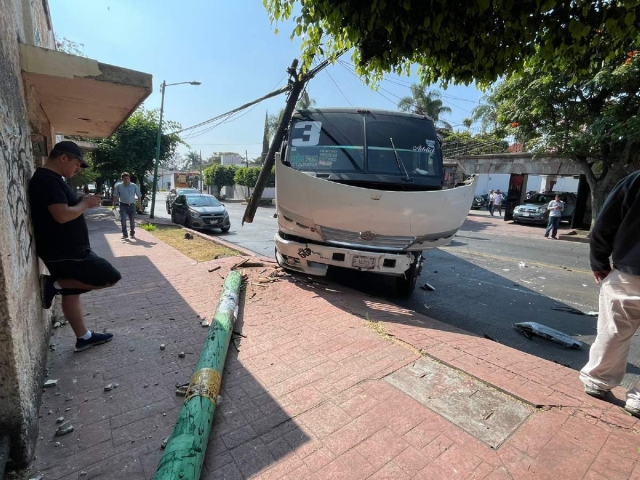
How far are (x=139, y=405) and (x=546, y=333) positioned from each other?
444 centimetres

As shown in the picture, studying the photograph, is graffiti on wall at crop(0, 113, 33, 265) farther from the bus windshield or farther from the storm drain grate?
the bus windshield

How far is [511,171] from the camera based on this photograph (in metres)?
18.8

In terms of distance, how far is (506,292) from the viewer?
19.7 ft

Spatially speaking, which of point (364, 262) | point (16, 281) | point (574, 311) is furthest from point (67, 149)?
point (574, 311)

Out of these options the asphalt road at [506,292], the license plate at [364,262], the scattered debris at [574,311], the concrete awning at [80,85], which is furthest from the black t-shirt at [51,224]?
the scattered debris at [574,311]

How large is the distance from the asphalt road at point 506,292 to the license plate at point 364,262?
1091 mm

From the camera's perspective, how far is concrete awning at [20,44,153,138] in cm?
324

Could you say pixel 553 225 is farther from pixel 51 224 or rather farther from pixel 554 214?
pixel 51 224

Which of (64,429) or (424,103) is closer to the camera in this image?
(64,429)

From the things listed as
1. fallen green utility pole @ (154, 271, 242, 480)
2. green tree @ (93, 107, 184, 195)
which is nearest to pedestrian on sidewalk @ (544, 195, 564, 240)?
fallen green utility pole @ (154, 271, 242, 480)

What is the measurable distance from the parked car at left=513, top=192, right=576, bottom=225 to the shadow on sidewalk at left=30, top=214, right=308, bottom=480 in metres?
18.7

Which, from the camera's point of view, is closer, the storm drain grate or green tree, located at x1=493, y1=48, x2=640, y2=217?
the storm drain grate

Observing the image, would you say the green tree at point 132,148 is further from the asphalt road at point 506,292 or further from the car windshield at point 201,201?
the asphalt road at point 506,292

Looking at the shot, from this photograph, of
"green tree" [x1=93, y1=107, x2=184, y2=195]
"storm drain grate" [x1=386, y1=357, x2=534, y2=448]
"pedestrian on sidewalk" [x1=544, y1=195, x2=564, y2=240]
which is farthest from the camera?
"green tree" [x1=93, y1=107, x2=184, y2=195]
